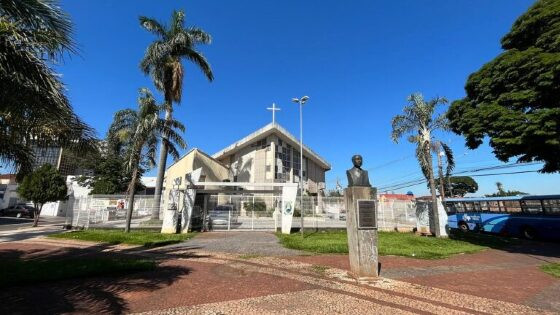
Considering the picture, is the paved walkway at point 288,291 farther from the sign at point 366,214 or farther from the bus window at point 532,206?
the bus window at point 532,206

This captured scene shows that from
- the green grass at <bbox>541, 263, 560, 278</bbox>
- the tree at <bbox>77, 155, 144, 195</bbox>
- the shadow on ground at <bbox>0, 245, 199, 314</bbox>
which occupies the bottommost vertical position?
the green grass at <bbox>541, 263, 560, 278</bbox>

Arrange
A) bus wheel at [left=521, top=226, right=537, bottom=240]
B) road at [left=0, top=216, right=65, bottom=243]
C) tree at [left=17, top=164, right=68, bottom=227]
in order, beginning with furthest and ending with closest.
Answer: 1. tree at [left=17, top=164, right=68, bottom=227]
2. bus wheel at [left=521, top=226, right=537, bottom=240]
3. road at [left=0, top=216, right=65, bottom=243]

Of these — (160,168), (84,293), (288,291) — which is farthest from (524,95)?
(160,168)

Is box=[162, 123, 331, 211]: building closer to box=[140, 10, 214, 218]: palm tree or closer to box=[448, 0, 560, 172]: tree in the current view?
box=[140, 10, 214, 218]: palm tree

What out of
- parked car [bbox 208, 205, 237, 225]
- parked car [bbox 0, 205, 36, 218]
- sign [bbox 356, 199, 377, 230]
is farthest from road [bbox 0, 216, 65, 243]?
sign [bbox 356, 199, 377, 230]

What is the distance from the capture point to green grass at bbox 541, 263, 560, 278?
8.34 m

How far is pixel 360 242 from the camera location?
752cm

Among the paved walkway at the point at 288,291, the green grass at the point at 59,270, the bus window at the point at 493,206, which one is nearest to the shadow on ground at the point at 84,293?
the paved walkway at the point at 288,291

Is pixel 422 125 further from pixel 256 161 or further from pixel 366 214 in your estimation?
pixel 256 161

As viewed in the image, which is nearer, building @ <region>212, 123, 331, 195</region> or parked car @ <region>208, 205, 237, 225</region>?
parked car @ <region>208, 205, 237, 225</region>

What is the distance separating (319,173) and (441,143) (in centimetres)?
3074

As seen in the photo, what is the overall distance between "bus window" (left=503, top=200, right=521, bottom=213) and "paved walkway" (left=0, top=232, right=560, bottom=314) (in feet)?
38.2

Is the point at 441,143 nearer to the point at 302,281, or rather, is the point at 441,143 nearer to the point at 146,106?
the point at 302,281

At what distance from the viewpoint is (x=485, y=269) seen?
8805 mm
